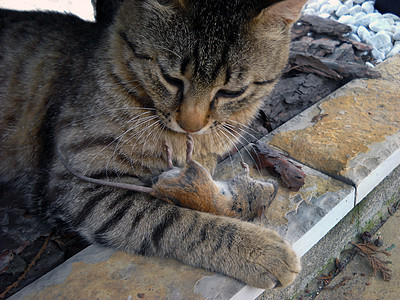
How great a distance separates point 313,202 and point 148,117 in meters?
0.89

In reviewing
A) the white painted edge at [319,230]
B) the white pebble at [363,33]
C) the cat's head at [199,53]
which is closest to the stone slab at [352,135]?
the white painted edge at [319,230]

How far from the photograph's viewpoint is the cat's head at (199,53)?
1.47 m

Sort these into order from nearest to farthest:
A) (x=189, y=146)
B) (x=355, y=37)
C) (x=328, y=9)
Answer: (x=189, y=146) → (x=355, y=37) → (x=328, y=9)

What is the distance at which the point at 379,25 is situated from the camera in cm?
372

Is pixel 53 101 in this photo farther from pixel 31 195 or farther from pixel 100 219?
pixel 100 219

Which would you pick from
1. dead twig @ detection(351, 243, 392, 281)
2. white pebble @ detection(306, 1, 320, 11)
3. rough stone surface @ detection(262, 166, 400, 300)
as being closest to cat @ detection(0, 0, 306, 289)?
rough stone surface @ detection(262, 166, 400, 300)

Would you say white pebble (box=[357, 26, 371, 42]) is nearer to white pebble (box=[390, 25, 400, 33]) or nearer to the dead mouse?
white pebble (box=[390, 25, 400, 33])

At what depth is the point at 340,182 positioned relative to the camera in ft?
6.48

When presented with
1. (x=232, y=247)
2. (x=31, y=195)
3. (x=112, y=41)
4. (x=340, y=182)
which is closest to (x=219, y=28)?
(x=112, y=41)

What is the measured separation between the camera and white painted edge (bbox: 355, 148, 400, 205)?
198 cm

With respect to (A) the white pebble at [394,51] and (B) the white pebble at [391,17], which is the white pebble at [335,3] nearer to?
(B) the white pebble at [391,17]

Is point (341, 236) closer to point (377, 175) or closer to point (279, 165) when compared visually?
point (377, 175)

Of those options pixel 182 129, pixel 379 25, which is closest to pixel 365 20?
pixel 379 25

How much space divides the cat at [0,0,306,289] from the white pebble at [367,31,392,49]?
7.08 feet
